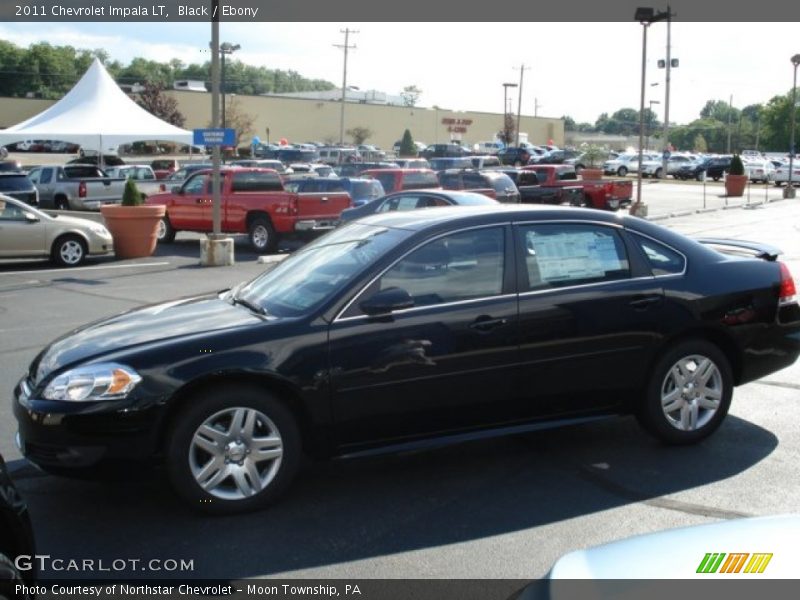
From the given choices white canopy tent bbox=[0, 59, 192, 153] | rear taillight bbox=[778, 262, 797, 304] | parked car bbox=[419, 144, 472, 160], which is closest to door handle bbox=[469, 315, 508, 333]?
rear taillight bbox=[778, 262, 797, 304]

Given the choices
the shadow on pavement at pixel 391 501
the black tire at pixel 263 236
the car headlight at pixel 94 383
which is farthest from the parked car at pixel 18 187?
the car headlight at pixel 94 383

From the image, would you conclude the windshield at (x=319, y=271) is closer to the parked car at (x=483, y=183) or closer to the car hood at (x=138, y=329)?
the car hood at (x=138, y=329)

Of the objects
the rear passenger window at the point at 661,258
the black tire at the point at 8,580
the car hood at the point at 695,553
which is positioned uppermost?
the rear passenger window at the point at 661,258

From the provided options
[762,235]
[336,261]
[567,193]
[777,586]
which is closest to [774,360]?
[336,261]

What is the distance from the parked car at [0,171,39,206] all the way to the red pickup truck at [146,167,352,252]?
640cm

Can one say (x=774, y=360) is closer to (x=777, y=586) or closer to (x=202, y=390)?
(x=202, y=390)

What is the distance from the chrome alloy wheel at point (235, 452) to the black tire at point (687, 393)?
2525 mm

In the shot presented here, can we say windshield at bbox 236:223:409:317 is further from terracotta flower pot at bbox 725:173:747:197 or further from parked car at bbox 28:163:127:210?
terracotta flower pot at bbox 725:173:747:197

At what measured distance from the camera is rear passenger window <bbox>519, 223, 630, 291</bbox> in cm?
582

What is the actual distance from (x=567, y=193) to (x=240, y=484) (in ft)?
77.4

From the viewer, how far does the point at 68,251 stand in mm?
17141

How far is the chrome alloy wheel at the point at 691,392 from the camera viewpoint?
6094 mm

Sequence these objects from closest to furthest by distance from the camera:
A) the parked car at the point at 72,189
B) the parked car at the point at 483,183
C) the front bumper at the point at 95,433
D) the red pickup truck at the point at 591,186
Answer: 1. the front bumper at the point at 95,433
2. the parked car at the point at 483,183
3. the red pickup truck at the point at 591,186
4. the parked car at the point at 72,189

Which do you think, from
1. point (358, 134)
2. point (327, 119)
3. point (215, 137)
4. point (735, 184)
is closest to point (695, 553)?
point (215, 137)
